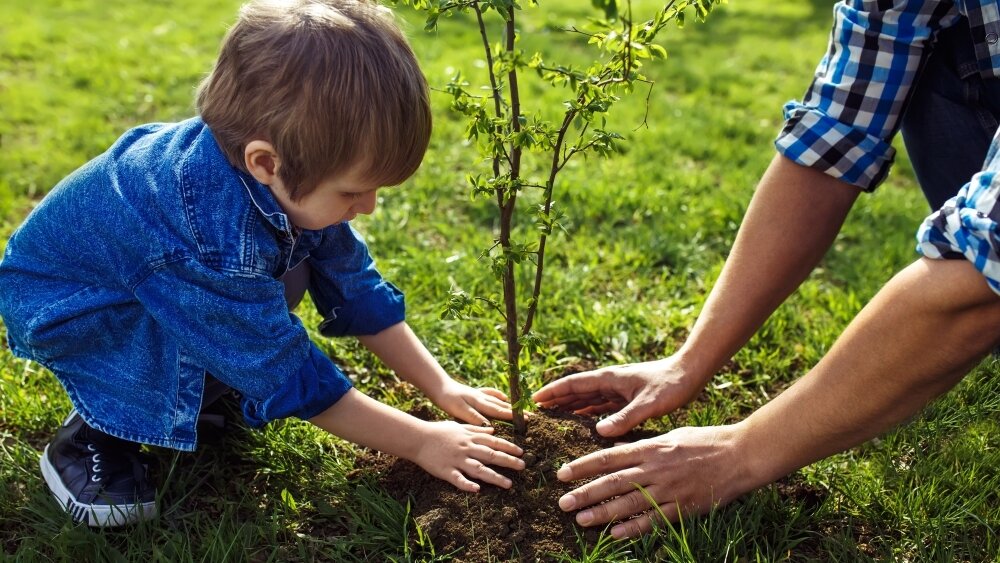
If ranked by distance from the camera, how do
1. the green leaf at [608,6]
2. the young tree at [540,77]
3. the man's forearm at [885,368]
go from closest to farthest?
1. the green leaf at [608,6]
2. the man's forearm at [885,368]
3. the young tree at [540,77]

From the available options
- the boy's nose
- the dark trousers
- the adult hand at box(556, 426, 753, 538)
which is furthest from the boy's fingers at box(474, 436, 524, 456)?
the dark trousers

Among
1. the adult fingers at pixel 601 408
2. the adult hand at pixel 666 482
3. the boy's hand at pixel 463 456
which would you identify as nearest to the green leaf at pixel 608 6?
the adult hand at pixel 666 482

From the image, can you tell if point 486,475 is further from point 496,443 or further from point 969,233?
point 969,233

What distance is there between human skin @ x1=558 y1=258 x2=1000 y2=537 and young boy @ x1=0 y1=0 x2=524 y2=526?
30cm

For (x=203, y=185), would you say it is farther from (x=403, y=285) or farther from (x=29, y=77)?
(x=29, y=77)

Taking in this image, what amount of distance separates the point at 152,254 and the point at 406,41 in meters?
0.78

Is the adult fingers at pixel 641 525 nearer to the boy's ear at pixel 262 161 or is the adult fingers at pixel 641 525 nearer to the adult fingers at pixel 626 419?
the adult fingers at pixel 626 419

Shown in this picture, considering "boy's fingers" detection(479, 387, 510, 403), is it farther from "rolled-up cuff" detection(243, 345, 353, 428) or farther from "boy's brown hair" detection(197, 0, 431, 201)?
"boy's brown hair" detection(197, 0, 431, 201)

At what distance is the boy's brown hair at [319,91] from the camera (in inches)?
76.6

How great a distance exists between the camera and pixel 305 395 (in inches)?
84.5

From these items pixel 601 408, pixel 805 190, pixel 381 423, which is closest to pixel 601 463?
pixel 601 408

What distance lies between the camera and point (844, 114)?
7.85ft

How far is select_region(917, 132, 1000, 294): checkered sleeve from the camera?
5.03ft

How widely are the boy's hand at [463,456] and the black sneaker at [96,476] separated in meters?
0.74
